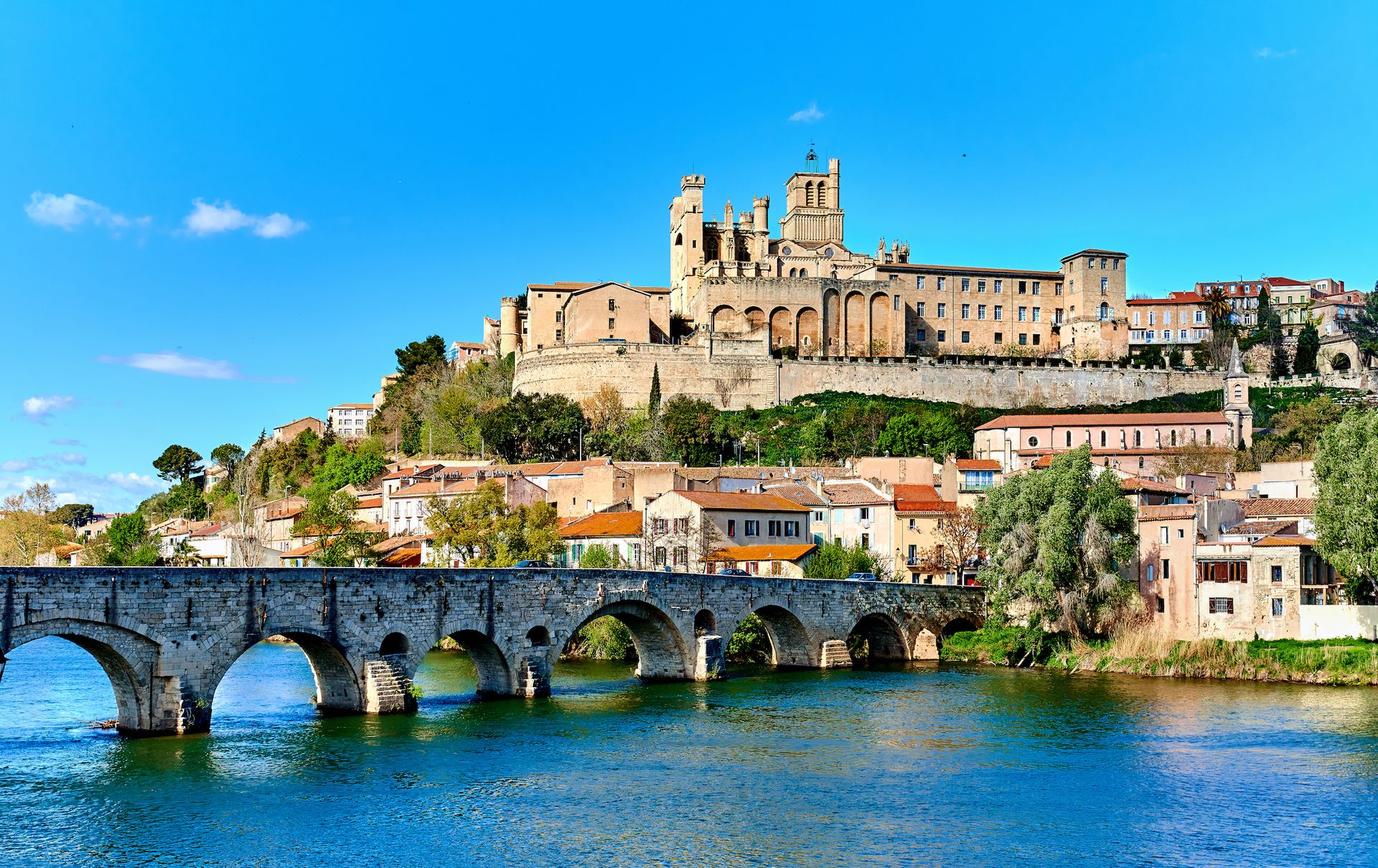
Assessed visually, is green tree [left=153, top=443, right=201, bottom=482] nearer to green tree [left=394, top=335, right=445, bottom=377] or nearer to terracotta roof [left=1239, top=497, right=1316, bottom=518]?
green tree [left=394, top=335, right=445, bottom=377]

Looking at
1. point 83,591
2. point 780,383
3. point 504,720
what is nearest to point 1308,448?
point 780,383

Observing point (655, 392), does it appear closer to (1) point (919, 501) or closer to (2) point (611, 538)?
(1) point (919, 501)

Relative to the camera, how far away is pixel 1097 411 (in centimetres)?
9569

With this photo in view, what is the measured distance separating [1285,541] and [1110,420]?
121ft

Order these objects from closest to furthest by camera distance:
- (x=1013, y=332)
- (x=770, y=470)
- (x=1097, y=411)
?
1. (x=770, y=470)
2. (x=1097, y=411)
3. (x=1013, y=332)

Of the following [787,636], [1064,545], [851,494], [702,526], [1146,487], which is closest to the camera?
[1064,545]

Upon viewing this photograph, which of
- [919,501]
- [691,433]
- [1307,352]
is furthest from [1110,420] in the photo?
[1307,352]

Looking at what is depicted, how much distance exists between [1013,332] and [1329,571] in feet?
216

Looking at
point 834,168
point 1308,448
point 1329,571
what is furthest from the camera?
point 834,168

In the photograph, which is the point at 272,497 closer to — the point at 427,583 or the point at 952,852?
the point at 427,583

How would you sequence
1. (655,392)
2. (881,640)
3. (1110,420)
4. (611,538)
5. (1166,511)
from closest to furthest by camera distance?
1. (1166,511)
2. (881,640)
3. (611,538)
4. (1110,420)
5. (655,392)

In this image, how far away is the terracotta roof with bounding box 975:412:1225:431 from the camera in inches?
3194

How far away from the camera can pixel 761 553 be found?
57.7m

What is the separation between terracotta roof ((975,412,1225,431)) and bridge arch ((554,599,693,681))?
42.0m
